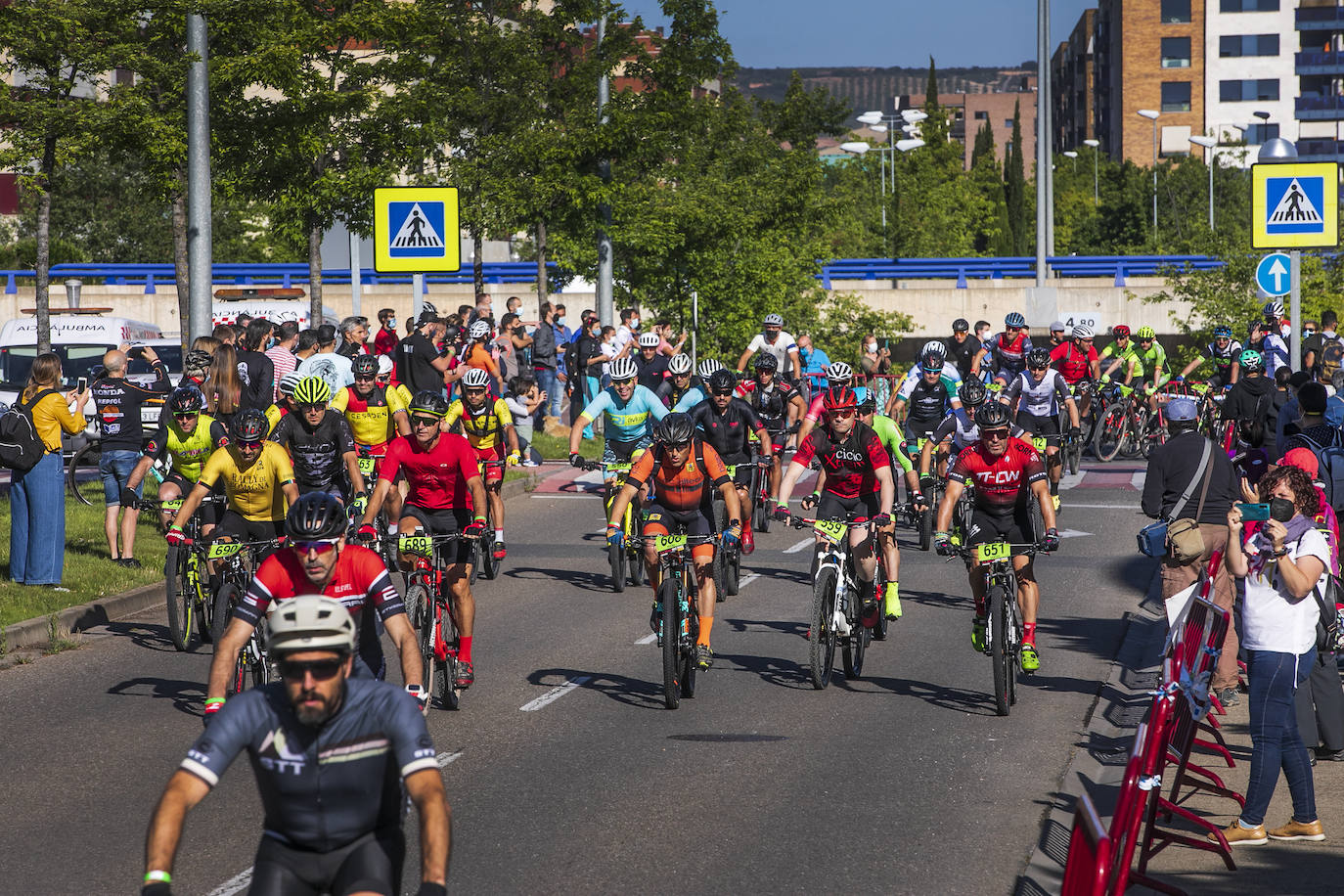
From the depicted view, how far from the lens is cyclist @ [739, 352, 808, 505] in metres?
18.4

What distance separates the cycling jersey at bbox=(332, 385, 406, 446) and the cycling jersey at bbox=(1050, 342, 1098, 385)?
37.4 ft

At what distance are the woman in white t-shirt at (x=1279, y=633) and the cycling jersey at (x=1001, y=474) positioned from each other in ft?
10.4

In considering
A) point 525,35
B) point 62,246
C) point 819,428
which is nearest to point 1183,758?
point 819,428

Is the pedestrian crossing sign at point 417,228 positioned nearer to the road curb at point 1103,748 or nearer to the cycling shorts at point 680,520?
the cycling shorts at point 680,520

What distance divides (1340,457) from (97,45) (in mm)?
15757

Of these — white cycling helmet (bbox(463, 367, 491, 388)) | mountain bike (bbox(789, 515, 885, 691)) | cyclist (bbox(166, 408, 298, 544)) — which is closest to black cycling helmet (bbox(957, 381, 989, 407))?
mountain bike (bbox(789, 515, 885, 691))

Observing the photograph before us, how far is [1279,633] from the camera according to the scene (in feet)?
26.2

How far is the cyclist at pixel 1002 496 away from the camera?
11305mm

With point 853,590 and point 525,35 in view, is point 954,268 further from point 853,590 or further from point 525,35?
point 853,590

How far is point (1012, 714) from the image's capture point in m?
10.9

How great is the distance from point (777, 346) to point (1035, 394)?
5.71m

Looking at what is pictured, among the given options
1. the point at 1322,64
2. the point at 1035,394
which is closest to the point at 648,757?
the point at 1035,394

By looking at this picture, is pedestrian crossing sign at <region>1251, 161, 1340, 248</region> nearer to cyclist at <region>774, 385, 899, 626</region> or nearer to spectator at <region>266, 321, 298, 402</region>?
cyclist at <region>774, 385, 899, 626</region>

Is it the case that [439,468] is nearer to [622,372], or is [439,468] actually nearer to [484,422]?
[484,422]
